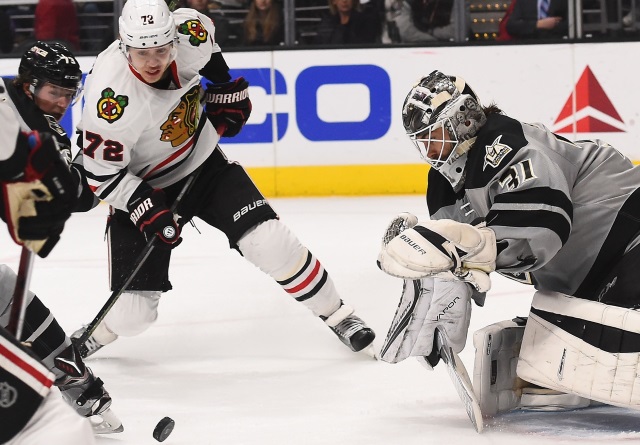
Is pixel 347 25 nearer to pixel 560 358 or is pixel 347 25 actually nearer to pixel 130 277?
pixel 130 277

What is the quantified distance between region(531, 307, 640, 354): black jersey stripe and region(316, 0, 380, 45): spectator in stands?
155 inches

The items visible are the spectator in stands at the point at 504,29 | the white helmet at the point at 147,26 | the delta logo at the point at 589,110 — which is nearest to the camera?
the white helmet at the point at 147,26

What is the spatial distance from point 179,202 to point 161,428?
987 millimetres

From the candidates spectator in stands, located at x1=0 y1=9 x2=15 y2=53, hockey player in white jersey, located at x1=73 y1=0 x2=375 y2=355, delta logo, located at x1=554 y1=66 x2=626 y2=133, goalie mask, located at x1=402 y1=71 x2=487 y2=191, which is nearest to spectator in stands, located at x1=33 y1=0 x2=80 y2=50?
spectator in stands, located at x1=0 y1=9 x2=15 y2=53

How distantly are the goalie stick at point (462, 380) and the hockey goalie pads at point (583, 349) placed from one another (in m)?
0.13

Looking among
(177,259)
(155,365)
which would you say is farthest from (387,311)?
(177,259)

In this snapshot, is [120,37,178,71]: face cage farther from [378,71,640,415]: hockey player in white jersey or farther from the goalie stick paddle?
the goalie stick paddle

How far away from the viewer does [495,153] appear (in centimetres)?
235

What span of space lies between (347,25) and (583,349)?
13.4ft

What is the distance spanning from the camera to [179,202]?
3252mm

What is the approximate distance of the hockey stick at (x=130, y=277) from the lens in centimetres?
302

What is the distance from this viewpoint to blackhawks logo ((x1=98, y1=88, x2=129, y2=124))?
2963mm

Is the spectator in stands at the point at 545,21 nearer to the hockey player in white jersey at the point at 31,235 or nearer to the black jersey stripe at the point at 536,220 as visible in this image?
the black jersey stripe at the point at 536,220

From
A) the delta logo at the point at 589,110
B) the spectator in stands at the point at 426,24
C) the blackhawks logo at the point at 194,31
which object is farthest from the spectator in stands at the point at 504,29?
the blackhawks logo at the point at 194,31
